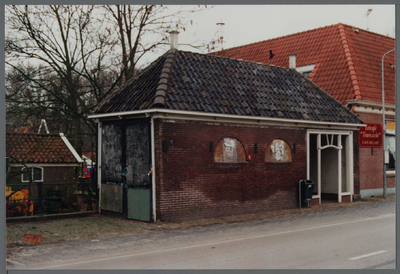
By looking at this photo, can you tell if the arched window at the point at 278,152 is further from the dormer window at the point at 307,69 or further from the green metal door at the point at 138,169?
the dormer window at the point at 307,69

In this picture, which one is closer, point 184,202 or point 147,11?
point 184,202

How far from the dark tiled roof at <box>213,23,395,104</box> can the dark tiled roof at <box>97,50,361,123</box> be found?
6.80 ft

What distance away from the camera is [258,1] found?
8992 millimetres

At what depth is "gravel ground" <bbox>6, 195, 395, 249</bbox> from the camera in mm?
11666

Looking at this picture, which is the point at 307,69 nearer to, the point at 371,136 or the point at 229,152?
the point at 371,136

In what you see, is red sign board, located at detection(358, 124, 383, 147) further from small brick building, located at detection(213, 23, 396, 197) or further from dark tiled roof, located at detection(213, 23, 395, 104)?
dark tiled roof, located at detection(213, 23, 395, 104)

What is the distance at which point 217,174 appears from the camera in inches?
607

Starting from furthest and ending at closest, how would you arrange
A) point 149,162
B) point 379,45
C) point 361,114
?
point 379,45 → point 361,114 → point 149,162

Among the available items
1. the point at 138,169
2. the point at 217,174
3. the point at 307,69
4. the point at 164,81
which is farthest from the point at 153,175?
the point at 307,69

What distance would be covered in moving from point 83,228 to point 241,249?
538 centimetres

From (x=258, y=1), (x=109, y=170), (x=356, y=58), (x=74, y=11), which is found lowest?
(x=109, y=170)

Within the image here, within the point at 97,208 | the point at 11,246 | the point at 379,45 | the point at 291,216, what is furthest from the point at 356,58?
the point at 11,246

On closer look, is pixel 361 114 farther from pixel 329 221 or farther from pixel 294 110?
pixel 329 221

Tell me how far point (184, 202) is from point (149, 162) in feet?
5.57
